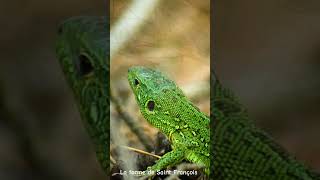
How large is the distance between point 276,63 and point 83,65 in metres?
0.96

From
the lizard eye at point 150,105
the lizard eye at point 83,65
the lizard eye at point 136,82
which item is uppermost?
the lizard eye at point 83,65

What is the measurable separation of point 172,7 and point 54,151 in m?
0.94

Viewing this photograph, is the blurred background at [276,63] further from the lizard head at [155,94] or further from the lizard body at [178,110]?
the lizard head at [155,94]

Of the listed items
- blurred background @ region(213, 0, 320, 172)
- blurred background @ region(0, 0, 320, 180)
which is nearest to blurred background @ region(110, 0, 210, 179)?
blurred background @ region(0, 0, 320, 180)

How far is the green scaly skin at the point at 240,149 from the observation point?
10.2 ft

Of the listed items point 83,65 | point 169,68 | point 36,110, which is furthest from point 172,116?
point 36,110

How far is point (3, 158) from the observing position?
3.13 metres

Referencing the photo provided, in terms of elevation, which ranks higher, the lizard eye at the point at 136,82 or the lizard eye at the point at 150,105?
the lizard eye at the point at 136,82

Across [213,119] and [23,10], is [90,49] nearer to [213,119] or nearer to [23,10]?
[23,10]

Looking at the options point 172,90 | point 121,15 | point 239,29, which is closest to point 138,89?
point 172,90

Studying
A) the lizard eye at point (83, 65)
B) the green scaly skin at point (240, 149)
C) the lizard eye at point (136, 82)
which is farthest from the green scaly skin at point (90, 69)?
the green scaly skin at point (240, 149)

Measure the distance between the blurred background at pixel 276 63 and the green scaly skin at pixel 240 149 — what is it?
5cm

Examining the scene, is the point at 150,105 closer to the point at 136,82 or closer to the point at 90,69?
the point at 136,82

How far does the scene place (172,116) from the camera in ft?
10.5
